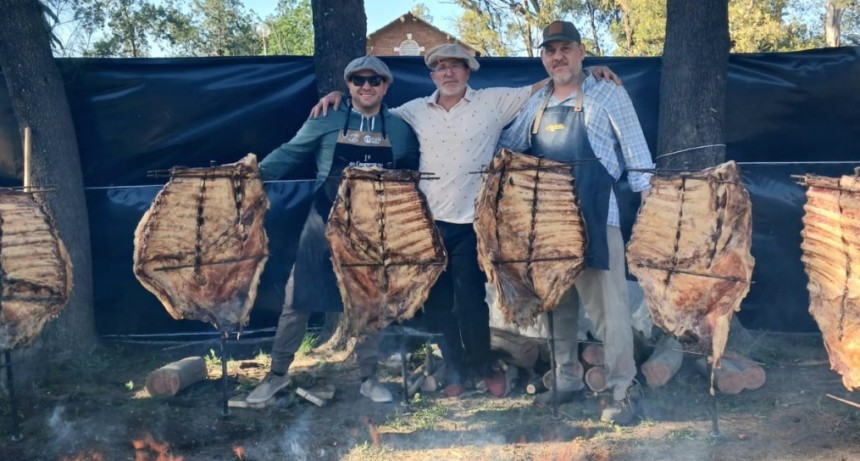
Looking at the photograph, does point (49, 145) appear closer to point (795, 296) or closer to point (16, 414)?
point (16, 414)

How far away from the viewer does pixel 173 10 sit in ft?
40.0

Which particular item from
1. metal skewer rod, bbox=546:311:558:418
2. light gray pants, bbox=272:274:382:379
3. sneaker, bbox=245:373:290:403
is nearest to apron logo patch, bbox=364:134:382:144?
light gray pants, bbox=272:274:382:379

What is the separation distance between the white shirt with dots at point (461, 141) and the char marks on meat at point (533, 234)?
0.70 m

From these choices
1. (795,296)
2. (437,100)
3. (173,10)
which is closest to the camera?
(437,100)

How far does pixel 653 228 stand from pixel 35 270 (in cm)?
351

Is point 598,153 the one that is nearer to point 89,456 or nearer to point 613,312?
point 613,312

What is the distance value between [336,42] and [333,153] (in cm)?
159

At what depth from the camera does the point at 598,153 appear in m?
4.74

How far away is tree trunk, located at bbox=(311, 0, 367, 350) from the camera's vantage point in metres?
6.18

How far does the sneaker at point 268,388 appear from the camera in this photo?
17.0 ft

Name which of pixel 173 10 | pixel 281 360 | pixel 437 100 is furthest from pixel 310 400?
pixel 173 10

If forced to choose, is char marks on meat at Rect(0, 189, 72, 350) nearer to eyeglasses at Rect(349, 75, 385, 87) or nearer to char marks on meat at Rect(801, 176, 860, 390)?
eyeglasses at Rect(349, 75, 385, 87)

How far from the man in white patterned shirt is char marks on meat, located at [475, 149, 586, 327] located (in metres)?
0.27

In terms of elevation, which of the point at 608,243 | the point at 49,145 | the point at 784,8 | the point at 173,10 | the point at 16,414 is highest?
the point at 784,8
